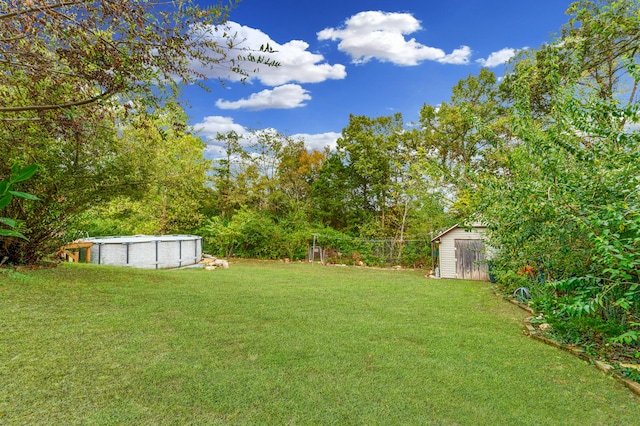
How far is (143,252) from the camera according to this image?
11492 millimetres

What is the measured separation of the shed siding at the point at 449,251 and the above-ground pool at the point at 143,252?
9884 mm

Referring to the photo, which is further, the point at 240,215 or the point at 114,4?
the point at 240,215

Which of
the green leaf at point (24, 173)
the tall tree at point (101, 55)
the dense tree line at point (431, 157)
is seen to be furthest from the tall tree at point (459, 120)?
the green leaf at point (24, 173)

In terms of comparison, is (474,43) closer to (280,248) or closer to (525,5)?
(525,5)

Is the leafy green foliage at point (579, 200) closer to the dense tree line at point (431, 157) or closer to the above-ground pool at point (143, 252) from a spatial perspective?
the dense tree line at point (431, 157)

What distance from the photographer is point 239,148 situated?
19.6 metres

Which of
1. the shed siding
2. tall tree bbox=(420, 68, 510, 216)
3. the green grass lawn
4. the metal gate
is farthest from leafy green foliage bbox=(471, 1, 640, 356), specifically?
tall tree bbox=(420, 68, 510, 216)

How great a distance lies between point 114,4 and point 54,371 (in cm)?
322

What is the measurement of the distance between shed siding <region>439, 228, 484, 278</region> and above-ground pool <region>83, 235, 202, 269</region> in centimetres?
988

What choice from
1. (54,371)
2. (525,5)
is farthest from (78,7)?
(525,5)

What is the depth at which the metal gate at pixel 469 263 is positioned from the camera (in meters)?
11.4

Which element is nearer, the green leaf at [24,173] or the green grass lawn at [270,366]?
the green leaf at [24,173]

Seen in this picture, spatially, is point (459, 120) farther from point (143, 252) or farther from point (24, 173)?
point (24, 173)

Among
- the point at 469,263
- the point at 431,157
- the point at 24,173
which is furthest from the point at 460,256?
the point at 24,173
